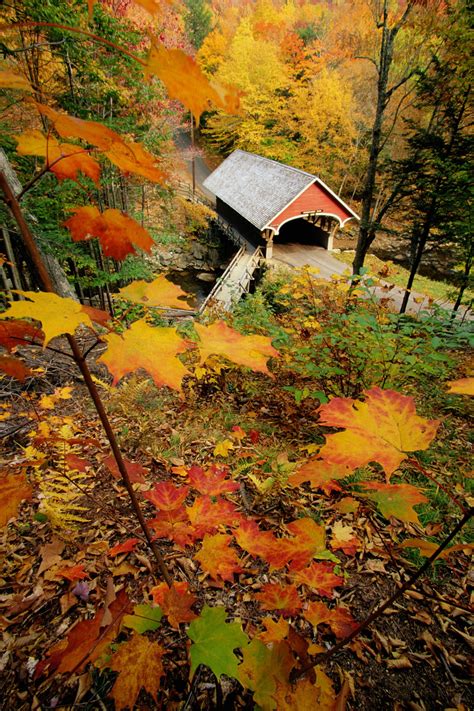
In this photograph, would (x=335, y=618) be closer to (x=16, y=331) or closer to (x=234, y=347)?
(x=234, y=347)

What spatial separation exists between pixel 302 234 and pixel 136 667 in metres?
22.9

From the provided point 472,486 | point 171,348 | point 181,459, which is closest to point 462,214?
point 472,486

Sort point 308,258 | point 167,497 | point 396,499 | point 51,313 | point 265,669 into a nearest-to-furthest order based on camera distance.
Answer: point 51,313 → point 265,669 → point 396,499 → point 167,497 → point 308,258

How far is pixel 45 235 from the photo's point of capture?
6.54 meters

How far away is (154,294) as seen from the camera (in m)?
1.58

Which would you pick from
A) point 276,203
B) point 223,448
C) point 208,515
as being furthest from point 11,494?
point 276,203

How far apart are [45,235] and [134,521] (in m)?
6.24

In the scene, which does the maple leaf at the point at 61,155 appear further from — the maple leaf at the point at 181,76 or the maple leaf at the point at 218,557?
the maple leaf at the point at 218,557

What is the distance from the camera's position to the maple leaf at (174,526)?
1.57 meters

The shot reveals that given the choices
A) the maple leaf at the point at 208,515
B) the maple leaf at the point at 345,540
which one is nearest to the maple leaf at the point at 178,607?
the maple leaf at the point at 208,515

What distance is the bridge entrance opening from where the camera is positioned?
822 inches

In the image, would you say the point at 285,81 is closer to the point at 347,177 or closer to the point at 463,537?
the point at 347,177

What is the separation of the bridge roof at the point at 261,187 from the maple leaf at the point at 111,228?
15990 mm

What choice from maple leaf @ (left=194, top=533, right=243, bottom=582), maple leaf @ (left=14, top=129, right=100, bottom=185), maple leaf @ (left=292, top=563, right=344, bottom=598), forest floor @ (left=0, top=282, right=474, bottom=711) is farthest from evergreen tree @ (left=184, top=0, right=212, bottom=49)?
maple leaf @ (left=292, top=563, right=344, bottom=598)
